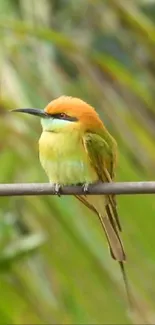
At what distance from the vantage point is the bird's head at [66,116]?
1185 millimetres

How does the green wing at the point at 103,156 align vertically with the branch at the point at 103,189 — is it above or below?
above

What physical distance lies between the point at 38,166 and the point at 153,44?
0.40m

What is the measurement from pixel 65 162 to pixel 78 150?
0.03m

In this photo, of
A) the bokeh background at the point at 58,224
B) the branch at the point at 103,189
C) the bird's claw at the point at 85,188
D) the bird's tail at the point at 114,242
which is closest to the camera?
the branch at the point at 103,189

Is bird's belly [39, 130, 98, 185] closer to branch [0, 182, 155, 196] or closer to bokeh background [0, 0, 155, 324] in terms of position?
bokeh background [0, 0, 155, 324]

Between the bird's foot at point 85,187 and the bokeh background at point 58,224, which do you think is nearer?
the bird's foot at point 85,187

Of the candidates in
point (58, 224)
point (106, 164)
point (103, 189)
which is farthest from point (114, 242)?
point (58, 224)

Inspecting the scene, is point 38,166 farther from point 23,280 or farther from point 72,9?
point 72,9

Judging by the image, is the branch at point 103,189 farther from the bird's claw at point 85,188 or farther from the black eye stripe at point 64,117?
the black eye stripe at point 64,117

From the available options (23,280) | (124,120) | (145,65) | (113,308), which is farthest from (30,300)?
(145,65)

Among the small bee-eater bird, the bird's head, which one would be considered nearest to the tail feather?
the small bee-eater bird

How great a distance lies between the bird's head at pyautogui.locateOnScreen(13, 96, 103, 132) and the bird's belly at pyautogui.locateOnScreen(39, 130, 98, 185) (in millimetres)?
20

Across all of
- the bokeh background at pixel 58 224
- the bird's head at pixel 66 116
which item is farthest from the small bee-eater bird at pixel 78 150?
the bokeh background at pixel 58 224

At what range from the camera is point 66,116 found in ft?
3.96
